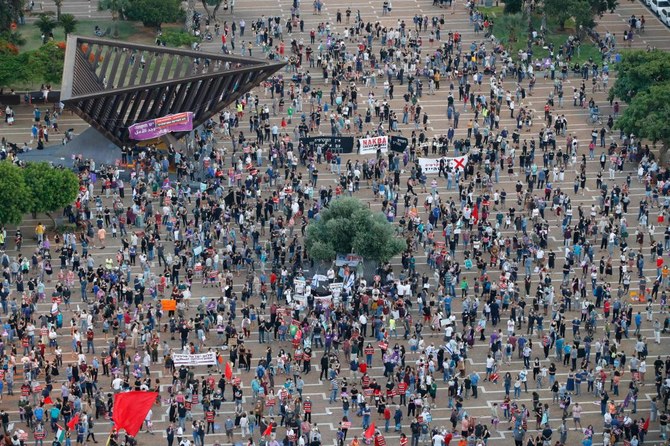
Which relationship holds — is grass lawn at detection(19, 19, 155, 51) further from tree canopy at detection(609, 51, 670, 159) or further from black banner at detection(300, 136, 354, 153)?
tree canopy at detection(609, 51, 670, 159)

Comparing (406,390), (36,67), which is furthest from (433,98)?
(406,390)

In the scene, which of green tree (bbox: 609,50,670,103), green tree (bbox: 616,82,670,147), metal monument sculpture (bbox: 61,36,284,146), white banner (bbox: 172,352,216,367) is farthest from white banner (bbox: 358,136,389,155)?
white banner (bbox: 172,352,216,367)

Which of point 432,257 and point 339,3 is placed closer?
point 432,257

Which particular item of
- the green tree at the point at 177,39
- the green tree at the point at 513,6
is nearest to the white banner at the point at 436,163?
the green tree at the point at 177,39

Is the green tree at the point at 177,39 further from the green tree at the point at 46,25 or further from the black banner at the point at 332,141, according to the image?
the black banner at the point at 332,141

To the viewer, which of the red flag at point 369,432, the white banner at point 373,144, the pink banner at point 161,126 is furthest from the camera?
the pink banner at point 161,126

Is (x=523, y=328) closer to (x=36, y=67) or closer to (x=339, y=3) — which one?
(x=36, y=67)
